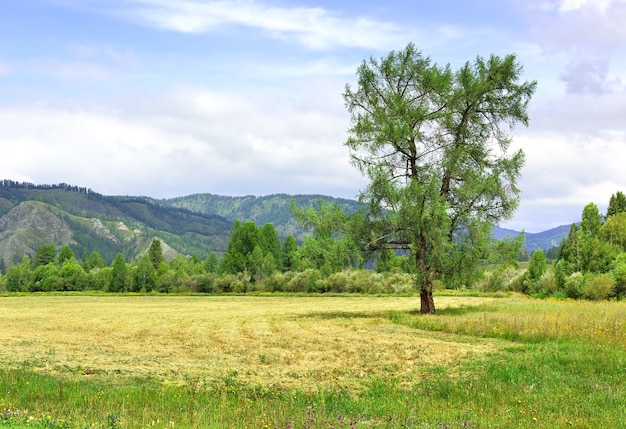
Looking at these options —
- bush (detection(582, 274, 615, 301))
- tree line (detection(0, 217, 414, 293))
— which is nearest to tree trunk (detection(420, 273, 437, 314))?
bush (detection(582, 274, 615, 301))

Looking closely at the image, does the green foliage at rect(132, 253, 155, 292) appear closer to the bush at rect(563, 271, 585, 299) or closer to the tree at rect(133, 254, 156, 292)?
the tree at rect(133, 254, 156, 292)

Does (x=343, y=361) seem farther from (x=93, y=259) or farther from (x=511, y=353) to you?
(x=93, y=259)

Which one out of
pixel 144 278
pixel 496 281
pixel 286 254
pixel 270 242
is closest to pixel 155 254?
pixel 144 278

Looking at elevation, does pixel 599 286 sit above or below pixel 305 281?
above

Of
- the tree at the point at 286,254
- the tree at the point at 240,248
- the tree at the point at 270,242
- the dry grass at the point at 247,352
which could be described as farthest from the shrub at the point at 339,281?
the dry grass at the point at 247,352

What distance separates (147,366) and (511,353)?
12.6 meters

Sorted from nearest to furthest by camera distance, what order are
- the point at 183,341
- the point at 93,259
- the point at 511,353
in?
the point at 511,353
the point at 183,341
the point at 93,259

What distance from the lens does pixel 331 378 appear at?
15352 mm

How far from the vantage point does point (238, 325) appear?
107ft

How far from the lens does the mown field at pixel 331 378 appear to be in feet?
36.1

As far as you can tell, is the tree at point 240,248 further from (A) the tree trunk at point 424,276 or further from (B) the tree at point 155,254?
(A) the tree trunk at point 424,276

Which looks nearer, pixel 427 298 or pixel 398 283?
pixel 427 298

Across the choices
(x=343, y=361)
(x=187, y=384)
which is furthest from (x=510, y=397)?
(x=187, y=384)

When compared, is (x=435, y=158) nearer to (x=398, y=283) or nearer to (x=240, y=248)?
(x=398, y=283)
